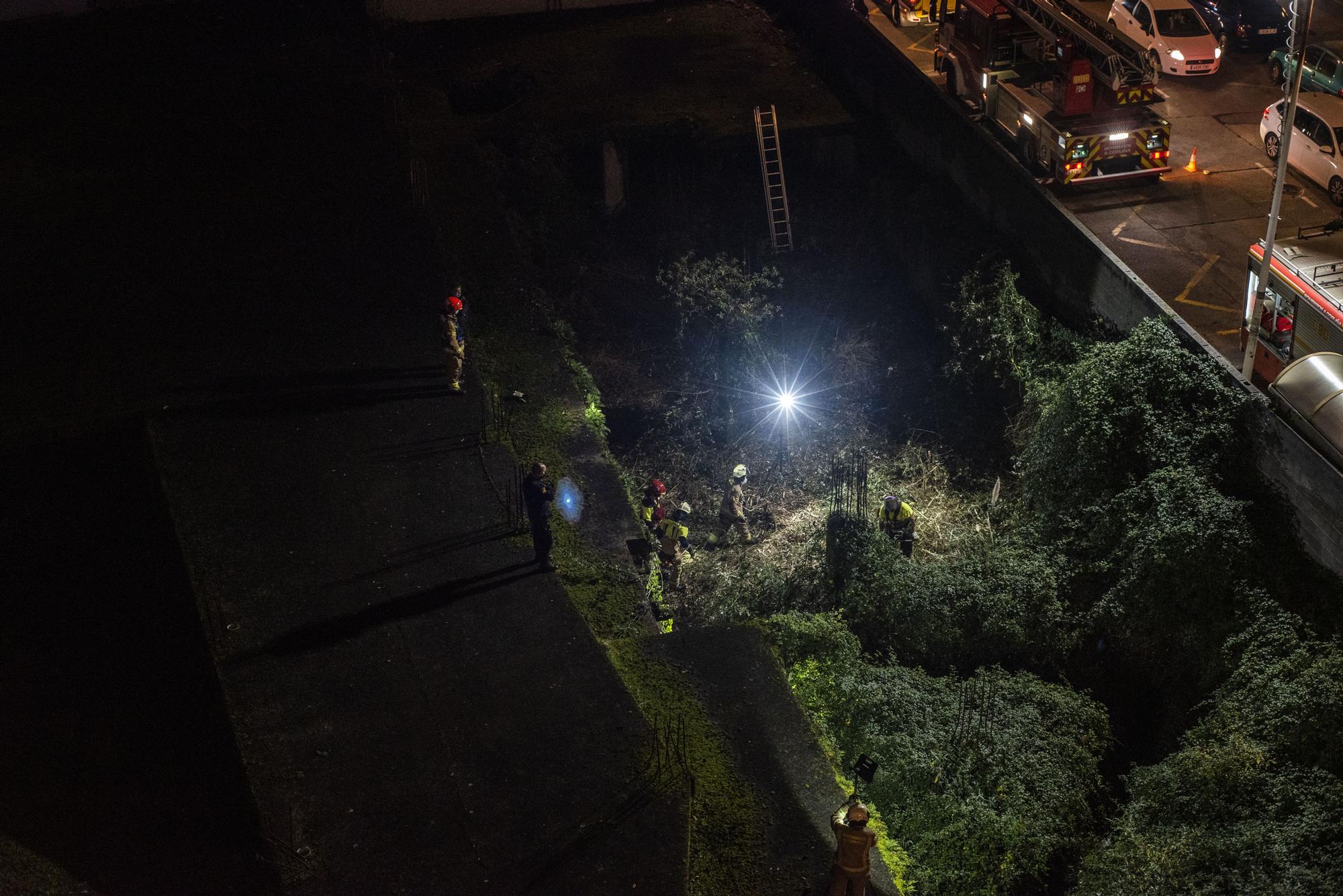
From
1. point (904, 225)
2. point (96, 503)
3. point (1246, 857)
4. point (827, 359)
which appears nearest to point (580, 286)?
point (827, 359)

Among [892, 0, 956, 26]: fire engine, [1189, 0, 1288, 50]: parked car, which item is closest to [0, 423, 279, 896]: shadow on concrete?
A: [892, 0, 956, 26]: fire engine

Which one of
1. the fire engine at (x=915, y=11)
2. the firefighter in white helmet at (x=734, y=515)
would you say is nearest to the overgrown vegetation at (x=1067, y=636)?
the firefighter in white helmet at (x=734, y=515)

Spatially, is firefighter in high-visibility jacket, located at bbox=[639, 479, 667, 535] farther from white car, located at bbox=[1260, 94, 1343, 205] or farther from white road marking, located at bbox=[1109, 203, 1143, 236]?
white car, located at bbox=[1260, 94, 1343, 205]

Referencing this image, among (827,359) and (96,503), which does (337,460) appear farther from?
(827,359)

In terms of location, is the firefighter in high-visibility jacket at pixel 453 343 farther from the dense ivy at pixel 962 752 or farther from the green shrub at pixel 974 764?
the green shrub at pixel 974 764

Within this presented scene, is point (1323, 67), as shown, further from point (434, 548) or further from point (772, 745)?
point (434, 548)

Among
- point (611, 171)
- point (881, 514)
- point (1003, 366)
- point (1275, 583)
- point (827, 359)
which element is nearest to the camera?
point (1275, 583)

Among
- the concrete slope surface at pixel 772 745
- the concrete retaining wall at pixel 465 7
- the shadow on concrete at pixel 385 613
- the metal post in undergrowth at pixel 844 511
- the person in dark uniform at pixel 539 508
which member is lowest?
the metal post in undergrowth at pixel 844 511
